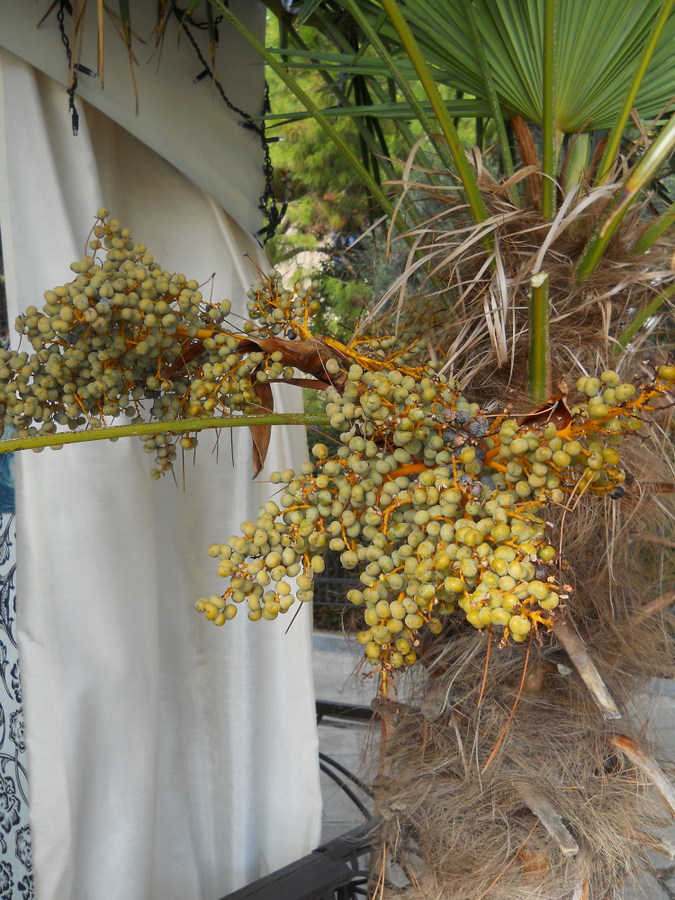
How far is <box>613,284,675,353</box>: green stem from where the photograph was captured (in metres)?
0.51

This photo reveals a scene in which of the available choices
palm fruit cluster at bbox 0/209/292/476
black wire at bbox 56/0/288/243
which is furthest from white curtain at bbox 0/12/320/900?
palm fruit cluster at bbox 0/209/292/476

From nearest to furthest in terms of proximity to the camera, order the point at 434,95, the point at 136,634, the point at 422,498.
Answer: the point at 422,498 → the point at 434,95 → the point at 136,634

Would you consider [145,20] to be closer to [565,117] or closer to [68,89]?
[68,89]

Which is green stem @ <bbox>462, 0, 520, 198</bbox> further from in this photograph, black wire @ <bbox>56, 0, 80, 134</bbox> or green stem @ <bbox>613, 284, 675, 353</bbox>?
black wire @ <bbox>56, 0, 80, 134</bbox>

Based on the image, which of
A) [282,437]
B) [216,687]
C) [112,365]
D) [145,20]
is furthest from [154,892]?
[145,20]

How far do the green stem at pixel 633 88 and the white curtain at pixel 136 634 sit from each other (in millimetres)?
534

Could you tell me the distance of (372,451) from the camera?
0.34 m

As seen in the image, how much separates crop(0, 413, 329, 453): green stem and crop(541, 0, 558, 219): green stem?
0.76 feet

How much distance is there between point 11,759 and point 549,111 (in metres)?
1.05

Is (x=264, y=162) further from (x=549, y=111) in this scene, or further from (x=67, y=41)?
(x=549, y=111)

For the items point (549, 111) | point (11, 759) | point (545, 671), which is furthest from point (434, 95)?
point (11, 759)

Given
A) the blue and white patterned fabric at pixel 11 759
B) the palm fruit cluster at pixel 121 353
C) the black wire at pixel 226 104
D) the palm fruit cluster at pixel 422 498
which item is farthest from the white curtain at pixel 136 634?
the palm fruit cluster at pixel 422 498

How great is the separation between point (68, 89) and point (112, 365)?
54cm

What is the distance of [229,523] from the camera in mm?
1067
